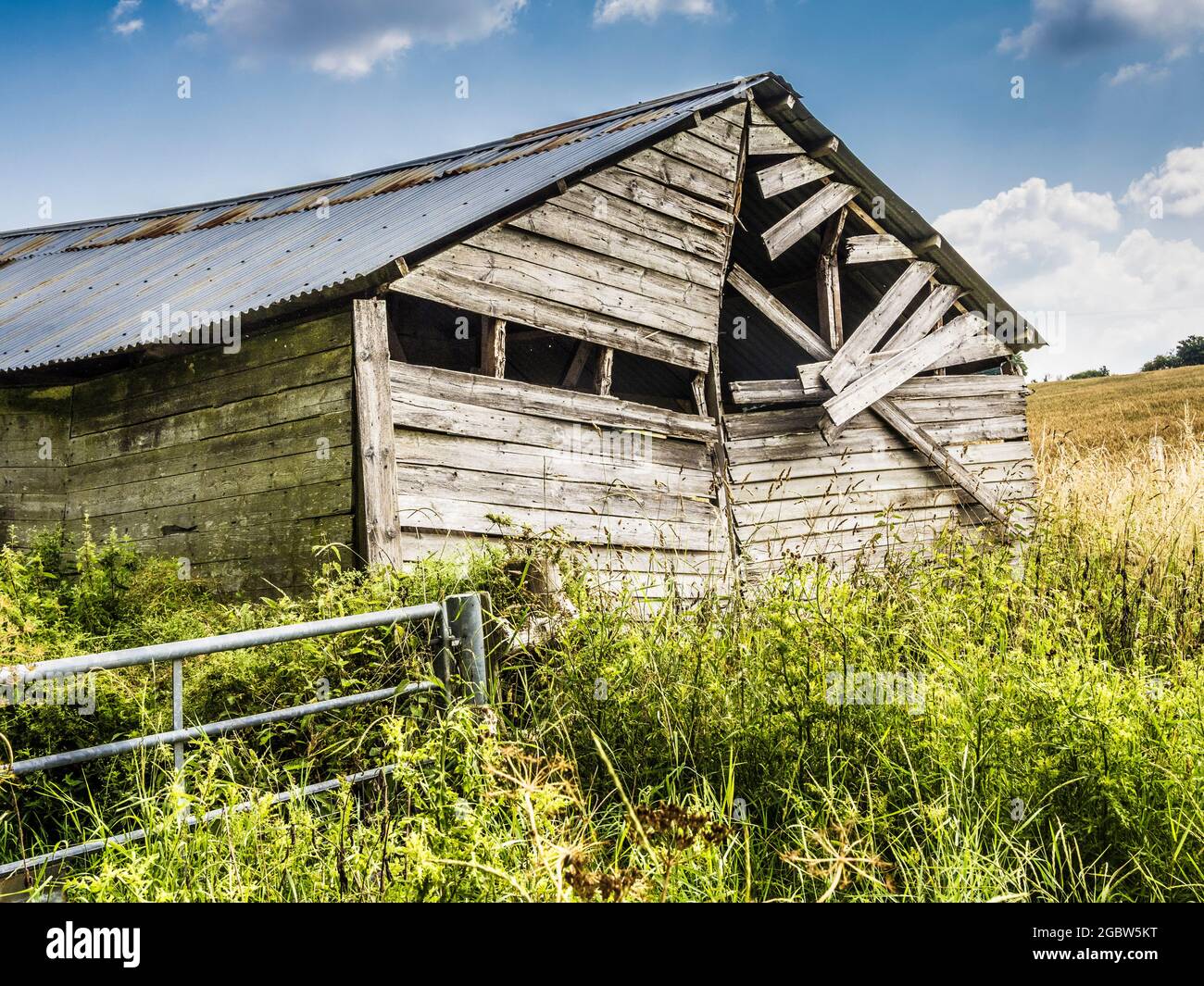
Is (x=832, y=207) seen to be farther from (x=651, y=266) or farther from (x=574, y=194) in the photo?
(x=574, y=194)

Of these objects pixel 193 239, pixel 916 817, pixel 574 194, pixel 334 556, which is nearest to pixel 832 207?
pixel 574 194

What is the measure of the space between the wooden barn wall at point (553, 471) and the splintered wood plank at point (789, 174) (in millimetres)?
2873

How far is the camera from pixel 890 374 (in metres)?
10.4

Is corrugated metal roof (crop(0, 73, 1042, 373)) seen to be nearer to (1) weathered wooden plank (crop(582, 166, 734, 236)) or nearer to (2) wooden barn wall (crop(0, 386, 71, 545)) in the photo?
(1) weathered wooden plank (crop(582, 166, 734, 236))

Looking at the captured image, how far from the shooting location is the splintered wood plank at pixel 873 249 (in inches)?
418

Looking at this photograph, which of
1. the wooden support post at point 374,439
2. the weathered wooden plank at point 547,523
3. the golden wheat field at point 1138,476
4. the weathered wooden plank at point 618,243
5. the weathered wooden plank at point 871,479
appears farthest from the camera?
the weathered wooden plank at point 871,479

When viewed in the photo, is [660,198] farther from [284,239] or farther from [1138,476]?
[1138,476]

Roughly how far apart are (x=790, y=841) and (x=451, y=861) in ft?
4.81

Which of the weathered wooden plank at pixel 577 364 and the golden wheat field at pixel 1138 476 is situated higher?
the weathered wooden plank at pixel 577 364

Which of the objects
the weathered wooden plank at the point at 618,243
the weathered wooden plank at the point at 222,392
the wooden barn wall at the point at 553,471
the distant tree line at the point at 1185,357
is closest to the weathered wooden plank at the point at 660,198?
the weathered wooden plank at the point at 618,243

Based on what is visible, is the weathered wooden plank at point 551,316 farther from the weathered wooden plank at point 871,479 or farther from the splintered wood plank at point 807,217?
the splintered wood plank at point 807,217

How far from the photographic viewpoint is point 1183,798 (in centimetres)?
335

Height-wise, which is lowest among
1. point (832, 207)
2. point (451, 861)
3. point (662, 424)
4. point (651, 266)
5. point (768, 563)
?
point (451, 861)
